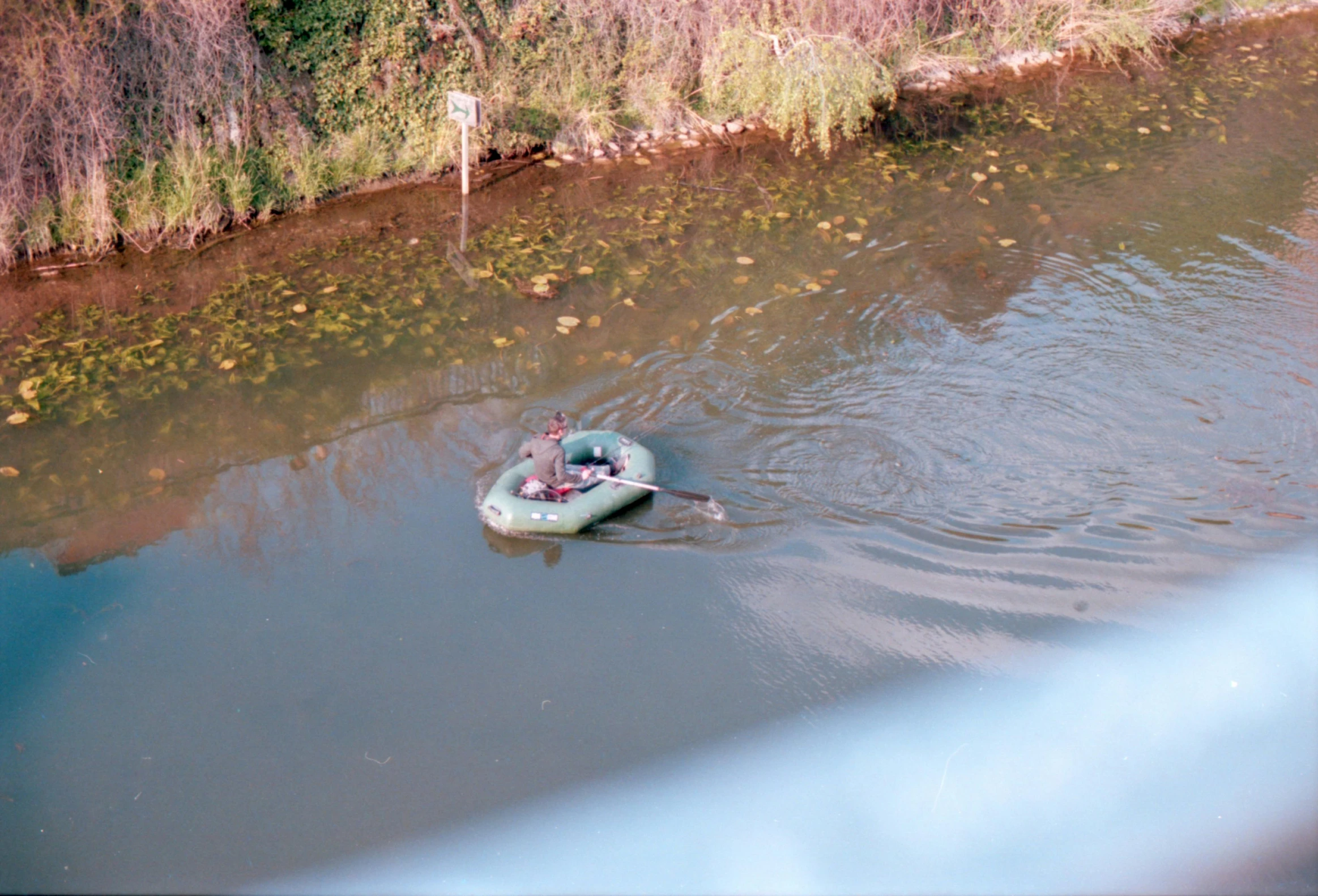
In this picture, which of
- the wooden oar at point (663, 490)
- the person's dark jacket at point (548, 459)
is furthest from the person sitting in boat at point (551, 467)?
the wooden oar at point (663, 490)

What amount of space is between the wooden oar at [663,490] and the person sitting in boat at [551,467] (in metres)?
0.21

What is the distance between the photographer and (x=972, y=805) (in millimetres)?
5523

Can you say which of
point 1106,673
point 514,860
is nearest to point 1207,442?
point 1106,673

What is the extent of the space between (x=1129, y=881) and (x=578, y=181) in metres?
9.69

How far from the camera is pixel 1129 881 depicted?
17.1ft

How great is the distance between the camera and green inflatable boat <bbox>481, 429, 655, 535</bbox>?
7.24 meters

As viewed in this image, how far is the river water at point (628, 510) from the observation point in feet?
19.3

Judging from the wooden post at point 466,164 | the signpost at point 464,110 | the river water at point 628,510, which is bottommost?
the river water at point 628,510

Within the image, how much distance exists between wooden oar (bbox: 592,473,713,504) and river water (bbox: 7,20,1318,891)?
18 cm

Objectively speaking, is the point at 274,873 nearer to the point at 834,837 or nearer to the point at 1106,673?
the point at 834,837

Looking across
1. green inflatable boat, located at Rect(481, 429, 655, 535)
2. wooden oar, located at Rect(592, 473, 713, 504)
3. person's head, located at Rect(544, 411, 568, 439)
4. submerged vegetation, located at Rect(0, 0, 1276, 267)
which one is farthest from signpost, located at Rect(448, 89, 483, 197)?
wooden oar, located at Rect(592, 473, 713, 504)

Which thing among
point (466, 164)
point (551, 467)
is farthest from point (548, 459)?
point (466, 164)

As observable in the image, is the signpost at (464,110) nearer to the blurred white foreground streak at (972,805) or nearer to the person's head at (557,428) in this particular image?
the person's head at (557,428)

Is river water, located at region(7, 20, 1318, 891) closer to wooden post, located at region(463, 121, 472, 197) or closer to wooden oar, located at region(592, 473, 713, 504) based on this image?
wooden oar, located at region(592, 473, 713, 504)
